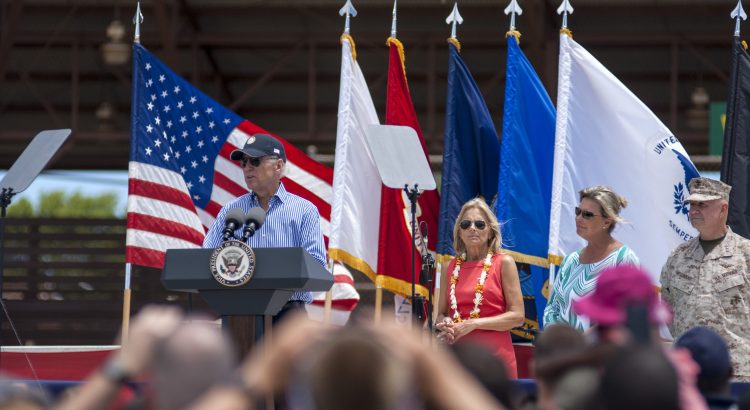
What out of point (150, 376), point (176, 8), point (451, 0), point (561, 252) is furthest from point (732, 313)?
point (176, 8)

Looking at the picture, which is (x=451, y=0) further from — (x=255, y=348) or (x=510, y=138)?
(x=255, y=348)

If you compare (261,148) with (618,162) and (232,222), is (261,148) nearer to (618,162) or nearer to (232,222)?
(232,222)

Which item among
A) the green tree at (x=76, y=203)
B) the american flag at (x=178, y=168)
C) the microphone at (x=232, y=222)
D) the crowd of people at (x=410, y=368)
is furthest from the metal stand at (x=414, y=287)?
the green tree at (x=76, y=203)

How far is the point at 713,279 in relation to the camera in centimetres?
564

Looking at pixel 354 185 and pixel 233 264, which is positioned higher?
pixel 354 185

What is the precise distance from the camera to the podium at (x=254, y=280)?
479 centimetres

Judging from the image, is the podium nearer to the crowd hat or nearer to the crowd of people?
the crowd of people

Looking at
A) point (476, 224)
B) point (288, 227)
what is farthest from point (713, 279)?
point (288, 227)

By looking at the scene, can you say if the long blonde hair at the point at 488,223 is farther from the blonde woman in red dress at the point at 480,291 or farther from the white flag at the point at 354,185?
the white flag at the point at 354,185

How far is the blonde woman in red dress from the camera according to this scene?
5.71 m

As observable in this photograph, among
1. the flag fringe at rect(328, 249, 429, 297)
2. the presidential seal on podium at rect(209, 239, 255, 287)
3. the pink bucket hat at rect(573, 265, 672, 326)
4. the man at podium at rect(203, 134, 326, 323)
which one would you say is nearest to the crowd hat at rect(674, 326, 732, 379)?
the pink bucket hat at rect(573, 265, 672, 326)

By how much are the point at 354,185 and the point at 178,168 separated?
124cm

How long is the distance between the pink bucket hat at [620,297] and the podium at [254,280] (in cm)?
230

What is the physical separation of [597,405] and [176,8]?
14.2m
